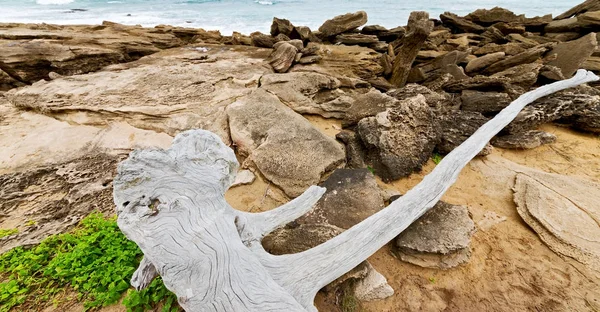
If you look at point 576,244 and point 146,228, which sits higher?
point 146,228

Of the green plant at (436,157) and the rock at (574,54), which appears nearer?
the green plant at (436,157)

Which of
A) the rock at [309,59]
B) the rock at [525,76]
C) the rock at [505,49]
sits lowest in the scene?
the rock at [309,59]

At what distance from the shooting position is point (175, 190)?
6.27 ft

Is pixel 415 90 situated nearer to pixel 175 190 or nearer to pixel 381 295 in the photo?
pixel 381 295

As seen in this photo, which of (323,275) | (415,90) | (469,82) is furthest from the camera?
(469,82)

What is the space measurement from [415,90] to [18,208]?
592 cm

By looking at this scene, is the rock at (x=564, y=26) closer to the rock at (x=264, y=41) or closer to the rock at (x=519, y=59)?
the rock at (x=519, y=59)

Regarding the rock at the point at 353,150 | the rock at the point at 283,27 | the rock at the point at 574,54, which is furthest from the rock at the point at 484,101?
the rock at the point at 283,27

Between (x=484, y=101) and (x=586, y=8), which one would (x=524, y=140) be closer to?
(x=484, y=101)

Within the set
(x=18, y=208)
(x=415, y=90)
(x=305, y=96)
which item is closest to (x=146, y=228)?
(x=18, y=208)

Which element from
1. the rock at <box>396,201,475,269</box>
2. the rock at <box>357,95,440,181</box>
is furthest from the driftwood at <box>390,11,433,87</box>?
the rock at <box>396,201,475,269</box>

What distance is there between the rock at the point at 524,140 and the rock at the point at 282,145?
9.59 ft

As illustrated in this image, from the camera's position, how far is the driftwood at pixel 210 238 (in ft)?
5.44

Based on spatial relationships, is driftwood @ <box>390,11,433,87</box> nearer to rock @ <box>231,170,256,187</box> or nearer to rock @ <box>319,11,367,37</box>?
rock @ <box>319,11,367,37</box>
